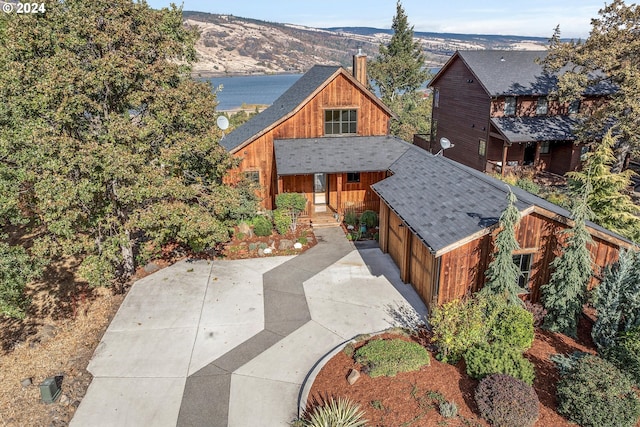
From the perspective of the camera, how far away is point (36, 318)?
13.9 m

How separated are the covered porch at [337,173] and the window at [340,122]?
1.61 ft

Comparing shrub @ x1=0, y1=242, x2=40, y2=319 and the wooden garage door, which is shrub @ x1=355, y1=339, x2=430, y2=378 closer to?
the wooden garage door

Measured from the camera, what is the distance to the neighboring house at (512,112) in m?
28.1

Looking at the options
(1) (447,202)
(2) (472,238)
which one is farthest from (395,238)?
(2) (472,238)

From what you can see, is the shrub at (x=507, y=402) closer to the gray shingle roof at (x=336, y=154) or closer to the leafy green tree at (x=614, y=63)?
the gray shingle roof at (x=336, y=154)

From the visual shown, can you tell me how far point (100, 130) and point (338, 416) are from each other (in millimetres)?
11405

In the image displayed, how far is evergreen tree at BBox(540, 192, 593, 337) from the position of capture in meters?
11.4

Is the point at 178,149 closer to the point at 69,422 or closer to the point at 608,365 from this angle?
the point at 69,422

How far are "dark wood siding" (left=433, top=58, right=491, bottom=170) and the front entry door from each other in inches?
555

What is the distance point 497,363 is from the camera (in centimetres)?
952

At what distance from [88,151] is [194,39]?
767 centimetres

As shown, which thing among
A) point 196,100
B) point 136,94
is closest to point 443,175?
point 196,100

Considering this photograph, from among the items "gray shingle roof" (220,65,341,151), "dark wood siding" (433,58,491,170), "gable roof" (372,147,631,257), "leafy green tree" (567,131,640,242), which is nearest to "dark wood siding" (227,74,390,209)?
"gray shingle roof" (220,65,341,151)

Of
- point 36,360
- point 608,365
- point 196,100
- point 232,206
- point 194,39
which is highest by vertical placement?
point 194,39
